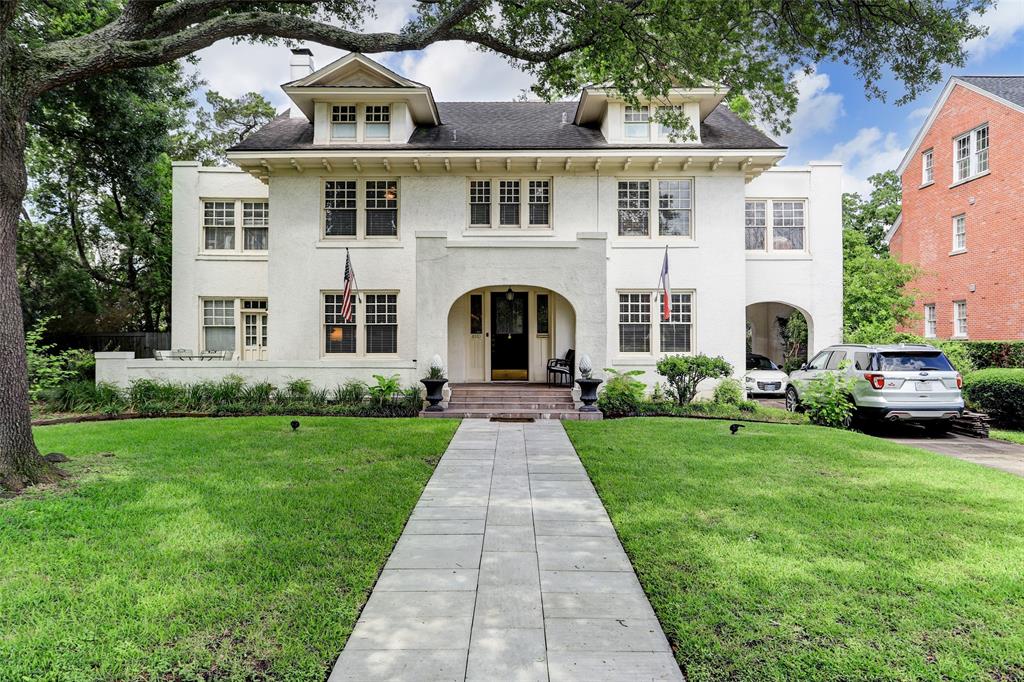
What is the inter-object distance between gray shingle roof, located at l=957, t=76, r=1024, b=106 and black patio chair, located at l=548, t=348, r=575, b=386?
17100 mm

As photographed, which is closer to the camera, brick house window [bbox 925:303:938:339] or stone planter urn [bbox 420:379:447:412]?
stone planter urn [bbox 420:379:447:412]

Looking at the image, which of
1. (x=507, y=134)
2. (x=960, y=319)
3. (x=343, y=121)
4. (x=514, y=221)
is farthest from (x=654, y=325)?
(x=960, y=319)

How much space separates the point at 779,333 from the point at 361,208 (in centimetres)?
1615

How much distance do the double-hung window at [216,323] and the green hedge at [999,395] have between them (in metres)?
19.4

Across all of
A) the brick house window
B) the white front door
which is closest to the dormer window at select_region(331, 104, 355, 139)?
the white front door

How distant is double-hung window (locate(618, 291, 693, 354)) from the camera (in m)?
14.8

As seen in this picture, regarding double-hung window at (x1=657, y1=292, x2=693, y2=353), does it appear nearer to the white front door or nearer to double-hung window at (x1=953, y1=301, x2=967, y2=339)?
the white front door

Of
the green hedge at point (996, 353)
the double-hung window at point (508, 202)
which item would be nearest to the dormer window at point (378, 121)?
the double-hung window at point (508, 202)

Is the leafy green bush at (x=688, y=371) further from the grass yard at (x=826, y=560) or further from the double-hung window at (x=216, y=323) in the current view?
the double-hung window at (x=216, y=323)

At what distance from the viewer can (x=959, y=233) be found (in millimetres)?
20141

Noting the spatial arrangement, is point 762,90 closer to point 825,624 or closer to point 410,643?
point 825,624

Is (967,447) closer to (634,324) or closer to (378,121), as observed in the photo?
(634,324)

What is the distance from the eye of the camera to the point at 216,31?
286 inches

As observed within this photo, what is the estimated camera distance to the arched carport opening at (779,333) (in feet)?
62.5
